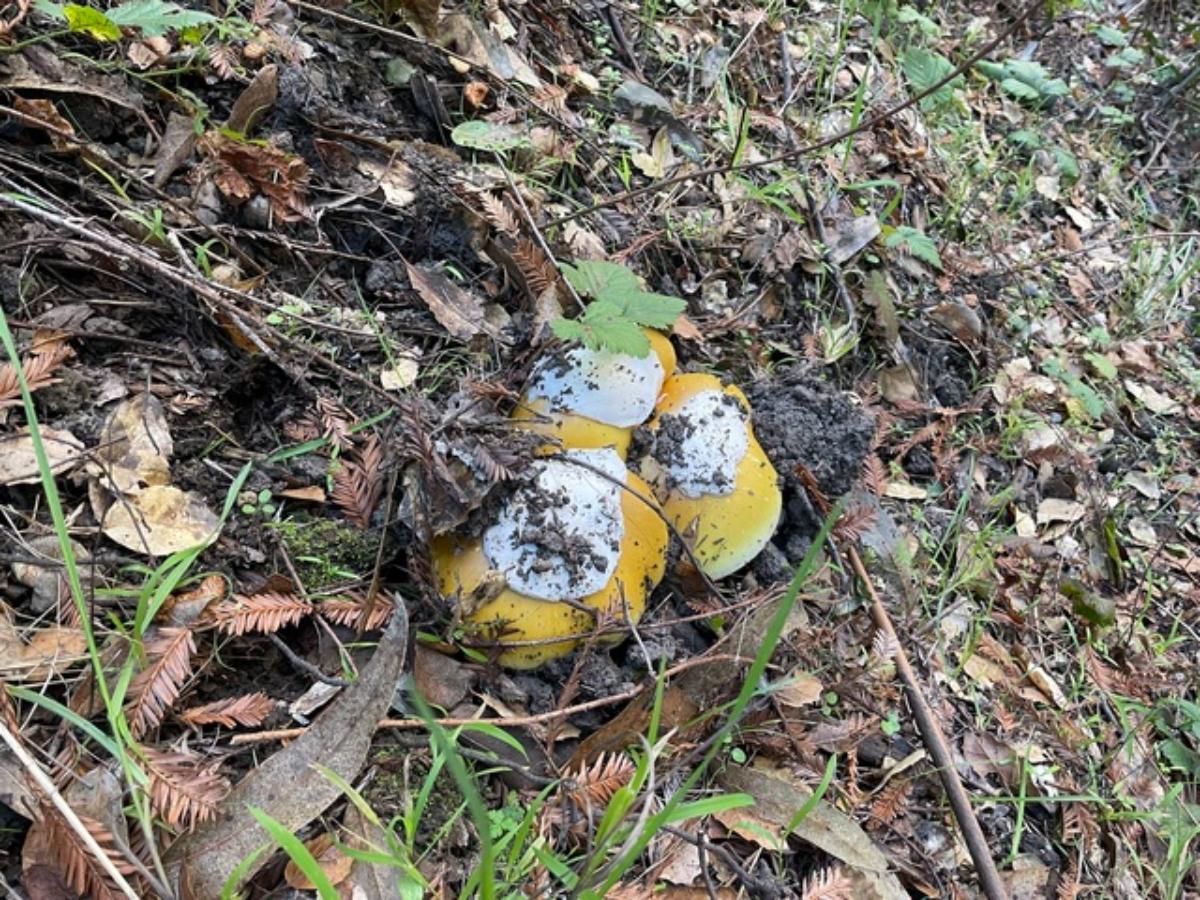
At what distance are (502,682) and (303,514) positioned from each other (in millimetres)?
573

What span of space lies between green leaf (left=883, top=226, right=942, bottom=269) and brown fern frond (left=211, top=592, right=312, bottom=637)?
2.43m

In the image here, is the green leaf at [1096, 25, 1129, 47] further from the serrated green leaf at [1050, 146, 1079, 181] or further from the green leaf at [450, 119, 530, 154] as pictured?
the green leaf at [450, 119, 530, 154]

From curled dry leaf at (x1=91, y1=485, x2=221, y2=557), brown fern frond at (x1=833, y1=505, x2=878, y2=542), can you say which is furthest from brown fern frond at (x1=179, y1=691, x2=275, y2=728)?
brown fern frond at (x1=833, y1=505, x2=878, y2=542)

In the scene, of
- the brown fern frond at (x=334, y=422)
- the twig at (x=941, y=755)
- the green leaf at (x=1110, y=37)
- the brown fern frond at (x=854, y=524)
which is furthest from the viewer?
the green leaf at (x=1110, y=37)

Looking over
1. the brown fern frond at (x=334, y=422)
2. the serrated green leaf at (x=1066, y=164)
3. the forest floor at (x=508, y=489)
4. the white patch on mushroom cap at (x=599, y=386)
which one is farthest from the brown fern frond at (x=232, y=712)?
the serrated green leaf at (x=1066, y=164)

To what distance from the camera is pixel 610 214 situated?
9.78 feet

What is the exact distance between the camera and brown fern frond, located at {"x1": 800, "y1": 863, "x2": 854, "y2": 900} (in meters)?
1.87

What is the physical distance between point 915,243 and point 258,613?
2.54 m

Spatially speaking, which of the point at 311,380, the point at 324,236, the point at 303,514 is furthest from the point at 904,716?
the point at 324,236

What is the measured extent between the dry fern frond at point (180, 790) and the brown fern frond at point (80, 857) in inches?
4.1

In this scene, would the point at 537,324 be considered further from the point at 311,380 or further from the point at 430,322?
the point at 311,380

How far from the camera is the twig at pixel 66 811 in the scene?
1.40 m

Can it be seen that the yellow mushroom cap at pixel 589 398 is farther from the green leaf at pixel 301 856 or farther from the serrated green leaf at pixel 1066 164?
the serrated green leaf at pixel 1066 164

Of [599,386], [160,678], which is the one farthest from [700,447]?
[160,678]
